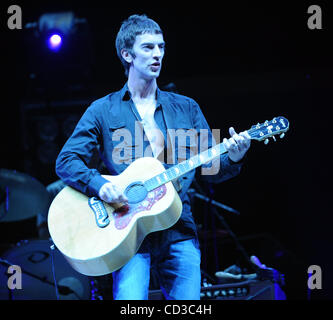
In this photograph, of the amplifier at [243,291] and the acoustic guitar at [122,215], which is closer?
the acoustic guitar at [122,215]

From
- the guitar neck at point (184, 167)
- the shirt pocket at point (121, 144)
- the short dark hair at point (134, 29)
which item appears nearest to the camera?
the guitar neck at point (184, 167)

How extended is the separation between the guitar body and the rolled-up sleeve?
11cm

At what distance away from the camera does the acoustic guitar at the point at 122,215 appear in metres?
2.49

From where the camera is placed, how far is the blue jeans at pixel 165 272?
8.22 ft

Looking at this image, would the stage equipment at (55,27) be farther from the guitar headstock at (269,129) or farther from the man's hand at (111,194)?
the guitar headstock at (269,129)

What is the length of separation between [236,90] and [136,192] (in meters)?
3.31

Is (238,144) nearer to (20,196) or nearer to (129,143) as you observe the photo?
(129,143)

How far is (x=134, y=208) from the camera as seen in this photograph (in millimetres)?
2631

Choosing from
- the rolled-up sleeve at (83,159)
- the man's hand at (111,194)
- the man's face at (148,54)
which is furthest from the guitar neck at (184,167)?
the man's face at (148,54)

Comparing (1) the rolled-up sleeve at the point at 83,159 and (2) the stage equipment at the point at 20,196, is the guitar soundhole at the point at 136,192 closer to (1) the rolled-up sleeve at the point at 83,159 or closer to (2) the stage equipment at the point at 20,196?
(1) the rolled-up sleeve at the point at 83,159

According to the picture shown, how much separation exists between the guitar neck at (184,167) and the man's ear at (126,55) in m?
0.95

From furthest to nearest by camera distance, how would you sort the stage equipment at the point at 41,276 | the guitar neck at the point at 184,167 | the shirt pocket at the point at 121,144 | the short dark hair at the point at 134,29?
the stage equipment at the point at 41,276
the short dark hair at the point at 134,29
the shirt pocket at the point at 121,144
the guitar neck at the point at 184,167

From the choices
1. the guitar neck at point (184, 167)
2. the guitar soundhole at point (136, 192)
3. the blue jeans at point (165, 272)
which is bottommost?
the blue jeans at point (165, 272)

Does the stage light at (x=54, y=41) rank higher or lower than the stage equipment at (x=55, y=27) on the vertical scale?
lower
